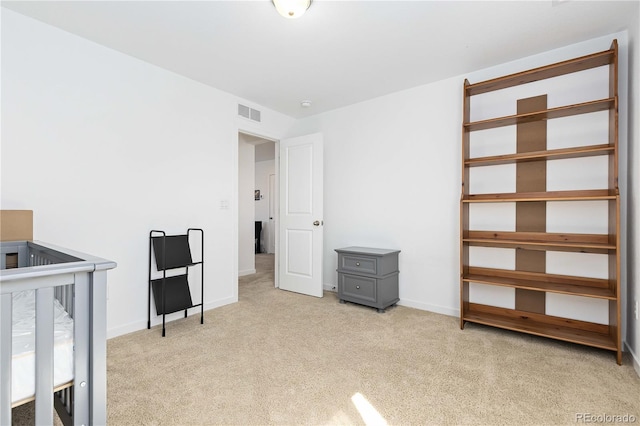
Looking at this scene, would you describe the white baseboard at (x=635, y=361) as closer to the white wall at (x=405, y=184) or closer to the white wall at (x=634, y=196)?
the white wall at (x=634, y=196)

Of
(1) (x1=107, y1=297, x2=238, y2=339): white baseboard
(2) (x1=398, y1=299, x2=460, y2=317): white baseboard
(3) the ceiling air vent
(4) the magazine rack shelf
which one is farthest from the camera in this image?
(3) the ceiling air vent

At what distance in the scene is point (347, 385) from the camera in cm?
186

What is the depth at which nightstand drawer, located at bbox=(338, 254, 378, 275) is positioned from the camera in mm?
3248

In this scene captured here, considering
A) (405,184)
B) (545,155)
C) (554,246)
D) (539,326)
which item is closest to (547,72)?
(545,155)

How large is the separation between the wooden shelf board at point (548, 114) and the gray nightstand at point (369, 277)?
1518 millimetres

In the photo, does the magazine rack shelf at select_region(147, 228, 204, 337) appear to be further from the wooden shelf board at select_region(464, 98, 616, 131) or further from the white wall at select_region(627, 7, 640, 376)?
the white wall at select_region(627, 7, 640, 376)

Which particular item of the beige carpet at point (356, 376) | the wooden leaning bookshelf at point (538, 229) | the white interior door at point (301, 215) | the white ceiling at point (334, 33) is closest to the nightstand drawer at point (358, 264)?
the white interior door at point (301, 215)

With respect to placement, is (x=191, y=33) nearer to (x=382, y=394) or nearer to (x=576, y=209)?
(x=382, y=394)

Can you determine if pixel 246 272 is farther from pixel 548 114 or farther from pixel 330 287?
pixel 548 114

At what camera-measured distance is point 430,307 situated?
3236 mm

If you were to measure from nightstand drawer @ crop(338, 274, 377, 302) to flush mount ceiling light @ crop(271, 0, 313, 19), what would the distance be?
2459 millimetres

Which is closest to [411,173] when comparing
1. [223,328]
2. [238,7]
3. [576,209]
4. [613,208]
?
[576,209]

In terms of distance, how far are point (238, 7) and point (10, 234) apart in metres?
2.06

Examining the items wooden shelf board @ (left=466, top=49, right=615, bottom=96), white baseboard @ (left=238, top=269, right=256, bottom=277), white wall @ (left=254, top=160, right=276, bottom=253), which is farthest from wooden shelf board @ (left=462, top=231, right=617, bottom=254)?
white wall @ (left=254, top=160, right=276, bottom=253)
